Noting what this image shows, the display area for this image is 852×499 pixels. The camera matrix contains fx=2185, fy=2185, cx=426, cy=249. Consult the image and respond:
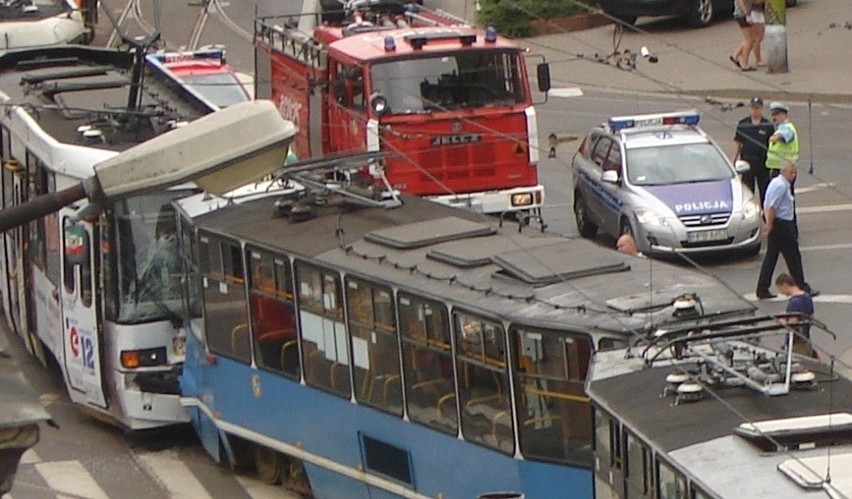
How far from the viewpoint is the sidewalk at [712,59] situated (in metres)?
34.7

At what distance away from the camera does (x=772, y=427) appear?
1057cm

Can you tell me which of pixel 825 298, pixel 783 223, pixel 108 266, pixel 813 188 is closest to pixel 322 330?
pixel 108 266

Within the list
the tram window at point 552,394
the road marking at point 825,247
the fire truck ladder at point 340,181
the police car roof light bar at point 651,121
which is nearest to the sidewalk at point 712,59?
the police car roof light bar at point 651,121

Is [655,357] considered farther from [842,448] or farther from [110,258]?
[110,258]

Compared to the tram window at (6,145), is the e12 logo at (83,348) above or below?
below

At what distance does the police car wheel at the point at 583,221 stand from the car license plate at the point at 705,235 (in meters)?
2.04

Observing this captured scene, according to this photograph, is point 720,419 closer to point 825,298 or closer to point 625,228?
point 825,298

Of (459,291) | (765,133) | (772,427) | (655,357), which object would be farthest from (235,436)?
(765,133)

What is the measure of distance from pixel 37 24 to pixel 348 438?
66.7 ft

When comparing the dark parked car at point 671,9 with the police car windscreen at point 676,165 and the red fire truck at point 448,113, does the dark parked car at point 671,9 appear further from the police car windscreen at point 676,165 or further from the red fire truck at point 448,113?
the red fire truck at point 448,113

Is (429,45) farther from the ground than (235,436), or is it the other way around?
(429,45)

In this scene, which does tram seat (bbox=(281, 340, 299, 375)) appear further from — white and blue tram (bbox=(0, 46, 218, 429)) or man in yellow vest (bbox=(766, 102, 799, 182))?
man in yellow vest (bbox=(766, 102, 799, 182))

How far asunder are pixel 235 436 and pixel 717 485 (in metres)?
7.97

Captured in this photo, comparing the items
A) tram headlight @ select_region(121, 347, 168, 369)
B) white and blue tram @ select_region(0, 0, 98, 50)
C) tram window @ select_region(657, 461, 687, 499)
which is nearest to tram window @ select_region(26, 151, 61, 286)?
tram headlight @ select_region(121, 347, 168, 369)
